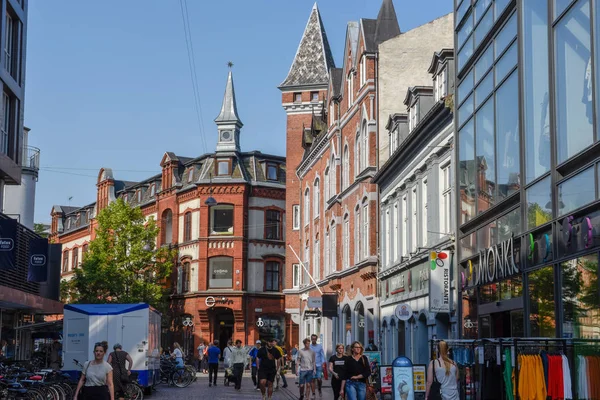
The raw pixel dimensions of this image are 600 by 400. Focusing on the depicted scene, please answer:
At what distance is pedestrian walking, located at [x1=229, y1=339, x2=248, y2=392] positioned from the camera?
115ft

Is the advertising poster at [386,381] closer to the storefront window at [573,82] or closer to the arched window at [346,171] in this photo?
the storefront window at [573,82]

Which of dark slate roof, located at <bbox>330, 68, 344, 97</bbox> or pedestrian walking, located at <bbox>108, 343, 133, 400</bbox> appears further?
dark slate roof, located at <bbox>330, 68, 344, 97</bbox>

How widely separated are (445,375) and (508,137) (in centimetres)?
635

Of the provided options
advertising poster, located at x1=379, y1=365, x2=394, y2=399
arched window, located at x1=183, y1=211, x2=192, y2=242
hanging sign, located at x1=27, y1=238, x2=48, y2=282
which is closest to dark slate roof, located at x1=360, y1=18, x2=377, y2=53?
hanging sign, located at x1=27, y1=238, x2=48, y2=282

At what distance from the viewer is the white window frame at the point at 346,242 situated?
45.6 metres

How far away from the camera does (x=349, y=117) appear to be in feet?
148

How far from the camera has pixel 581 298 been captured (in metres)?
15.9

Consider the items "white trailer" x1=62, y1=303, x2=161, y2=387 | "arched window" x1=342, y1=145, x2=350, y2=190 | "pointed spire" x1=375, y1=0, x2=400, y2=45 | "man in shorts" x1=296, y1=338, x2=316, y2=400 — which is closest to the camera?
"man in shorts" x1=296, y1=338, x2=316, y2=400

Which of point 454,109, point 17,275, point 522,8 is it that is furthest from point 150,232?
point 522,8

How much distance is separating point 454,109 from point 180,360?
17896mm

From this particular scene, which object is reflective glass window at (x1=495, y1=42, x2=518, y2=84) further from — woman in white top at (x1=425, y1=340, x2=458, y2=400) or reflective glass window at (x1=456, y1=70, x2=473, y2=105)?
woman in white top at (x1=425, y1=340, x2=458, y2=400)

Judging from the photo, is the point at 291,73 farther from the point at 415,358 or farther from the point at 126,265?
the point at 415,358

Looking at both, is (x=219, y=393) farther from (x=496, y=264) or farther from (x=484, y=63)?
(x=484, y=63)

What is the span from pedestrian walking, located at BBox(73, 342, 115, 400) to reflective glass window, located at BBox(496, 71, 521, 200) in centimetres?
872
